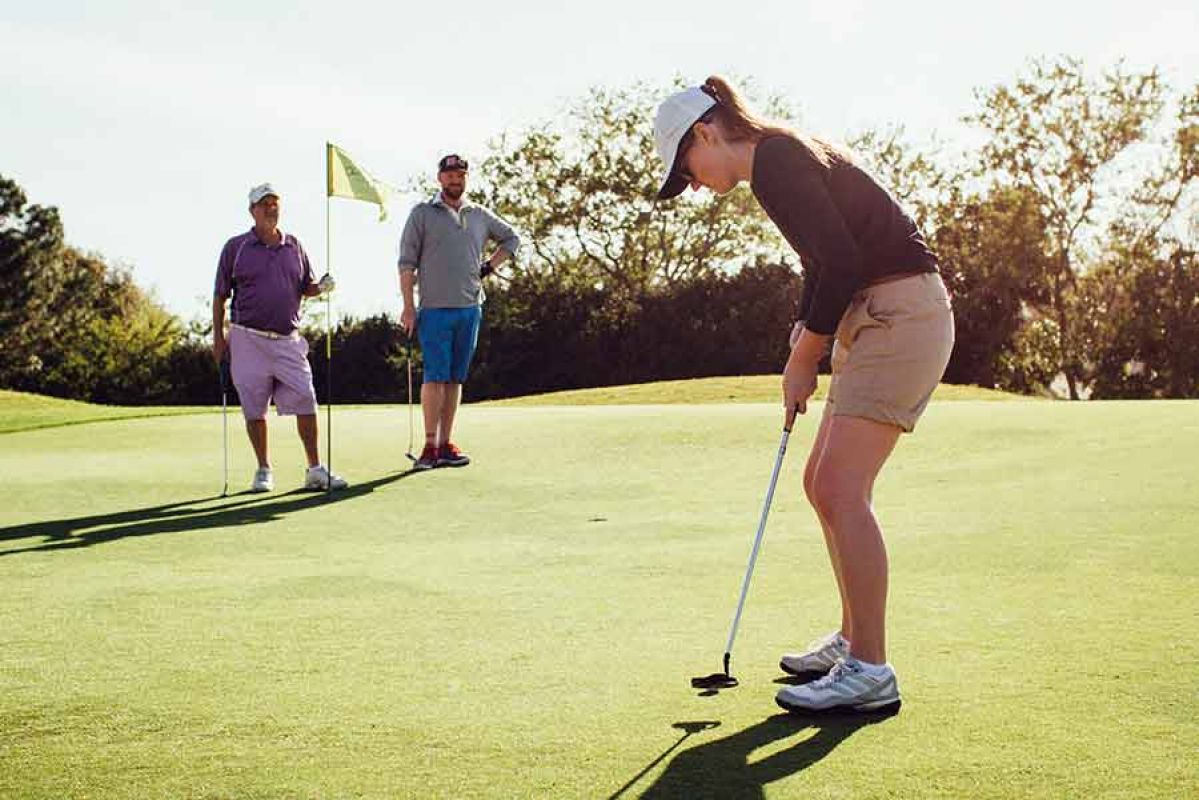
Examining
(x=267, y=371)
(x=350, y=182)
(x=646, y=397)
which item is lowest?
(x=646, y=397)

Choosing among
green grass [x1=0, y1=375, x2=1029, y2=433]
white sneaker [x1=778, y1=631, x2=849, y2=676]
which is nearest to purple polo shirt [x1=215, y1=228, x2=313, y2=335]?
white sneaker [x1=778, y1=631, x2=849, y2=676]

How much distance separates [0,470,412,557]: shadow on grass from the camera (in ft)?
24.7

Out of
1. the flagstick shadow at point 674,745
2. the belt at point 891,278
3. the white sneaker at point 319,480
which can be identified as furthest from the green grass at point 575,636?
A: the belt at point 891,278

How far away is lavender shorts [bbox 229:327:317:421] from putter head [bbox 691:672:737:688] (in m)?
6.29

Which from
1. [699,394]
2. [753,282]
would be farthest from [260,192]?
[753,282]

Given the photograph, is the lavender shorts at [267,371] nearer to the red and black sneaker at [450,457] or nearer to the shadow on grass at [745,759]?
the red and black sneaker at [450,457]

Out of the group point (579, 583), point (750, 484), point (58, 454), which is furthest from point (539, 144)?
point (579, 583)

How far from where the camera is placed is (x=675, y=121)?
4.01 m

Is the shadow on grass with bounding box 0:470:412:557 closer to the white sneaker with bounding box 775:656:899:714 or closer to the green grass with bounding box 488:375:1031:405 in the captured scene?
the white sneaker with bounding box 775:656:899:714

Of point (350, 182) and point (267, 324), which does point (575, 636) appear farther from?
point (350, 182)

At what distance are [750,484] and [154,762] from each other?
21.3ft

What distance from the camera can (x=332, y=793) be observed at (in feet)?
10.2

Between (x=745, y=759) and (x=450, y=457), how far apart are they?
24.5 ft

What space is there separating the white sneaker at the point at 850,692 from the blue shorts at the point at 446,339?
7.17 meters
